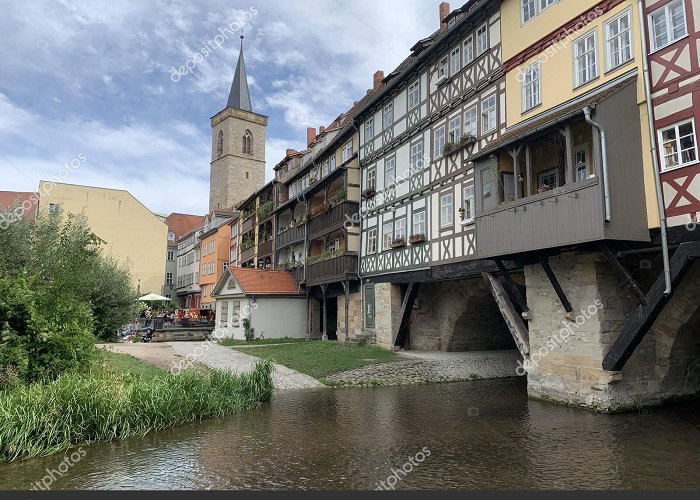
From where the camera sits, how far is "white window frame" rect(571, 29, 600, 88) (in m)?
11.7

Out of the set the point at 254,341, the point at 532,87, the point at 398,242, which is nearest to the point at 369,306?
the point at 398,242

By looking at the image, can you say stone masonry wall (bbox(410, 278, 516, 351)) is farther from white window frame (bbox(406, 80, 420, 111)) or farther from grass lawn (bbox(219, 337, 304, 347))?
grass lawn (bbox(219, 337, 304, 347))

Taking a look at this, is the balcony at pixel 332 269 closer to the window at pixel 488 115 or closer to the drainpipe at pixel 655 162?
the window at pixel 488 115

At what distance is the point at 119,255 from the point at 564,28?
128ft

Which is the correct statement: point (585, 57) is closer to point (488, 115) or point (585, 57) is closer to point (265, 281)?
point (488, 115)

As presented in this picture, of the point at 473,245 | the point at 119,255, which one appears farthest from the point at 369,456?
the point at 119,255

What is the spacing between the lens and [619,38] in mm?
11141

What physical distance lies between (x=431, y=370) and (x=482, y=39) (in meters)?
10.5

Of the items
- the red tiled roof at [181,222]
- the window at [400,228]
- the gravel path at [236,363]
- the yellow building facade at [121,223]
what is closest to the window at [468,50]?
the window at [400,228]

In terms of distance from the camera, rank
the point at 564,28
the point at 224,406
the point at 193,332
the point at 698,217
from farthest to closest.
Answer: the point at 193,332, the point at 564,28, the point at 224,406, the point at 698,217

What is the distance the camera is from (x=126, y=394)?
973cm

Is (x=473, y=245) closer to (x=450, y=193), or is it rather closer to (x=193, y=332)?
(x=450, y=193)

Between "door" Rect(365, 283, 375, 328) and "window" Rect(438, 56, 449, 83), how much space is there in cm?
917

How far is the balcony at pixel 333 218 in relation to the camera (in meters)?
24.1
